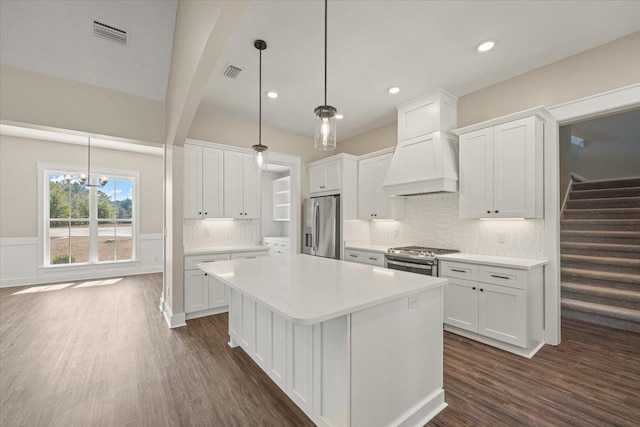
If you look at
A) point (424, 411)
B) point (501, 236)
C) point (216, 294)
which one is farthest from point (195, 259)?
point (501, 236)

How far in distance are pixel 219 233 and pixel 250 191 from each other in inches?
33.3

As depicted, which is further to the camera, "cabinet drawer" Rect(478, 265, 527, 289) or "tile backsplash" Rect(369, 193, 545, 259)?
"tile backsplash" Rect(369, 193, 545, 259)

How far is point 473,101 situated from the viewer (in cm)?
362

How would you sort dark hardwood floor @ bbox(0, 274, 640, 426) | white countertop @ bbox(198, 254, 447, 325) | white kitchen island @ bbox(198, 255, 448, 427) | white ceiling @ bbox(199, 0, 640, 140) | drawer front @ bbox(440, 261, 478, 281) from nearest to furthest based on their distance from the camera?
white countertop @ bbox(198, 254, 447, 325) → white kitchen island @ bbox(198, 255, 448, 427) → dark hardwood floor @ bbox(0, 274, 640, 426) → white ceiling @ bbox(199, 0, 640, 140) → drawer front @ bbox(440, 261, 478, 281)

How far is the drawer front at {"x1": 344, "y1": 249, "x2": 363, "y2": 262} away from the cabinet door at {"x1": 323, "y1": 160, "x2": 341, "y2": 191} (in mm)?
1072

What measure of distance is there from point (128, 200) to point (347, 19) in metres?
6.92

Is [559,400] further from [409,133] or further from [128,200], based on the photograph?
[128,200]

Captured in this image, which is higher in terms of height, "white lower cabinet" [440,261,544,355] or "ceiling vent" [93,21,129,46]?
"ceiling vent" [93,21,129,46]

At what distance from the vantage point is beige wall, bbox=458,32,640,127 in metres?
2.56

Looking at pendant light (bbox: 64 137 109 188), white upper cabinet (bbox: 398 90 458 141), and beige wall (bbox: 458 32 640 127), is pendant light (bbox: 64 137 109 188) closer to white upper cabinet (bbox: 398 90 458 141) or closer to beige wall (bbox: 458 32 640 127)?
white upper cabinet (bbox: 398 90 458 141)

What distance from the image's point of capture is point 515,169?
116 inches

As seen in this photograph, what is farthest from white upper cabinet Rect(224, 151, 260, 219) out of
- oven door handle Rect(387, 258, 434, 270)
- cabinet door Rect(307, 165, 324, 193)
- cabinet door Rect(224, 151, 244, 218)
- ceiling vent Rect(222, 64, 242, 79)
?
oven door handle Rect(387, 258, 434, 270)

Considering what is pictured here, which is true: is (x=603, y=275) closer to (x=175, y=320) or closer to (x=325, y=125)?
(x=325, y=125)

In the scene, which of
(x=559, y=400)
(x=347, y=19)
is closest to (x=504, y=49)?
(x=347, y=19)
